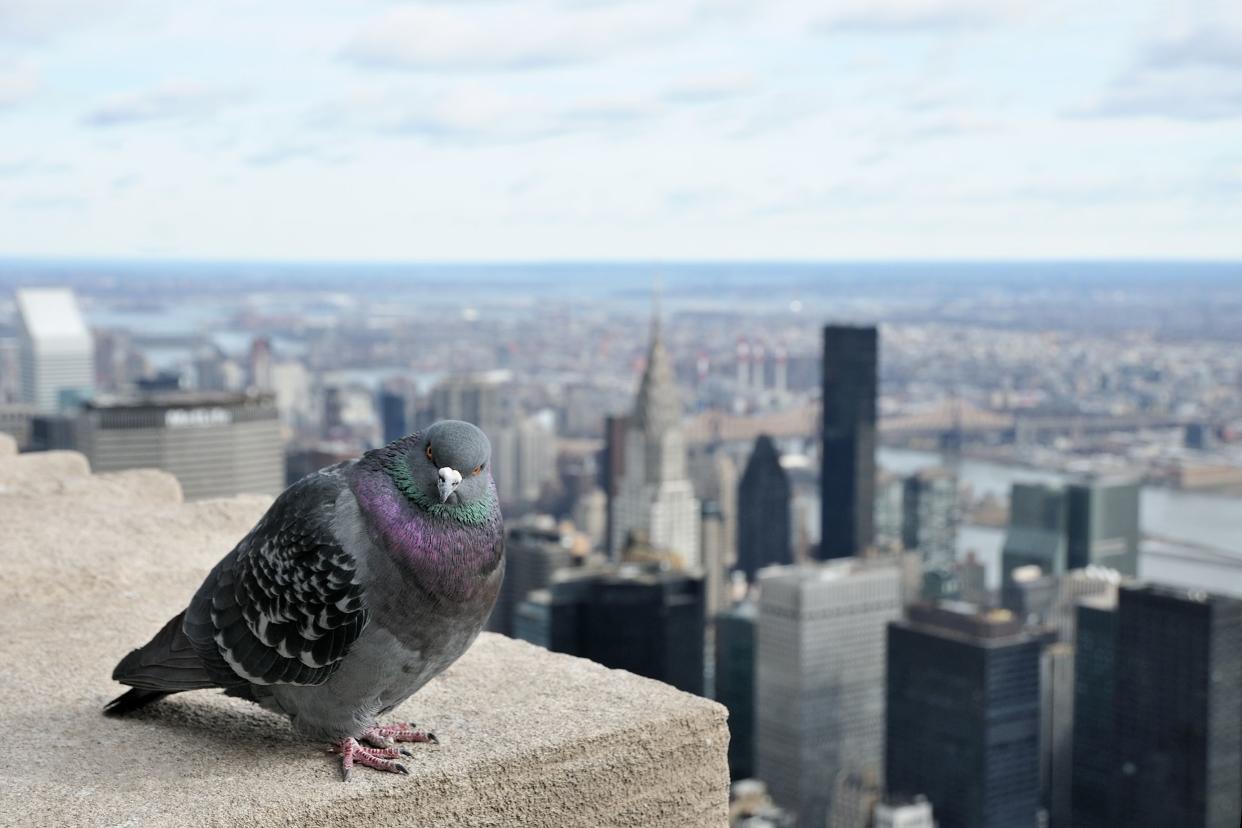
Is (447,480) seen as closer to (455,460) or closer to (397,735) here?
(455,460)

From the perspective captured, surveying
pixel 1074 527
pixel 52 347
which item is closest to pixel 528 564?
pixel 1074 527

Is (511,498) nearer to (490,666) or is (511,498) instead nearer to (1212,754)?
(1212,754)

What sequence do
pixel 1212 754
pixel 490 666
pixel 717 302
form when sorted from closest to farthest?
1. pixel 490 666
2. pixel 1212 754
3. pixel 717 302

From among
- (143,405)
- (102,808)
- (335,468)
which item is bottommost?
(143,405)

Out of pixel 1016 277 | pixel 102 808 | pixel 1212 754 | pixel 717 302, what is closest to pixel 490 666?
pixel 102 808

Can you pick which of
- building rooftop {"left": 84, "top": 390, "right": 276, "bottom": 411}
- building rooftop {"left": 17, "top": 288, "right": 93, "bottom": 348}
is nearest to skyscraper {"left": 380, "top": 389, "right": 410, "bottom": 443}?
building rooftop {"left": 84, "top": 390, "right": 276, "bottom": 411}

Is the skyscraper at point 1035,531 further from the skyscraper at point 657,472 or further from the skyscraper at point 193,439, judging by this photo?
the skyscraper at point 193,439

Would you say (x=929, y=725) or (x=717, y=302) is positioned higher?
(x=717, y=302)

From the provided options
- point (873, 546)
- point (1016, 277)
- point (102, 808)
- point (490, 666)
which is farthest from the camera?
point (873, 546)
